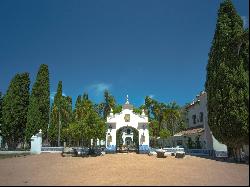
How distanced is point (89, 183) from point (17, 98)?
38.3 meters

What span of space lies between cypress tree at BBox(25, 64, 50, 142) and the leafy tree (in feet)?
5.43

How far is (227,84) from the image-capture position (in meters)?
26.0

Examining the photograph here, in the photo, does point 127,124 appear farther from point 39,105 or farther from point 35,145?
point 39,105

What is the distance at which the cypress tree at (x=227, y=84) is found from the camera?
24.5 metres

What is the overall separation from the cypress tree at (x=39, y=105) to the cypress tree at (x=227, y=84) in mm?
29099

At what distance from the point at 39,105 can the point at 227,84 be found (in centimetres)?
3299

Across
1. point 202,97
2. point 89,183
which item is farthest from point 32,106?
point 89,183

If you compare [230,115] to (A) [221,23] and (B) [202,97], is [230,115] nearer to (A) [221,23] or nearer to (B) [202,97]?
(A) [221,23]

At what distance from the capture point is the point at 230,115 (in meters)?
25.2

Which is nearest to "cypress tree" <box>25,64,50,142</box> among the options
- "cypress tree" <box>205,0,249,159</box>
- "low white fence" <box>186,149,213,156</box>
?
"low white fence" <box>186,149,213,156</box>

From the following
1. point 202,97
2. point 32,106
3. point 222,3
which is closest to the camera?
point 222,3

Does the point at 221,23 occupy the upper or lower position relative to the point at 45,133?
upper

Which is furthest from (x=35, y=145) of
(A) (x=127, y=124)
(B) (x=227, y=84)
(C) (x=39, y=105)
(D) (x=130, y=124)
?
(B) (x=227, y=84)

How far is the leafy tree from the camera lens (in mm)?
46781
